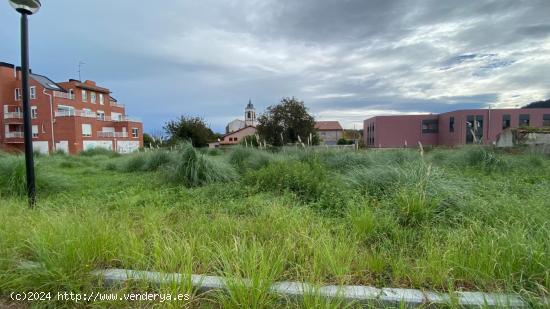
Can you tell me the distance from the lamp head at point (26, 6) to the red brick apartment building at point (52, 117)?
2988cm

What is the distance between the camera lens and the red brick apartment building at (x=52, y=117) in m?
30.1

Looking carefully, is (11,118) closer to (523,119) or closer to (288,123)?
(288,123)

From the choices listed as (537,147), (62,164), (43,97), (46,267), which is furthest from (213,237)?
(43,97)

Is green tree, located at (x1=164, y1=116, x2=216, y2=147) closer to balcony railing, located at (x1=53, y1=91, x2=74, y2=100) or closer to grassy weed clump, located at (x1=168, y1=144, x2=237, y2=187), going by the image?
balcony railing, located at (x1=53, y1=91, x2=74, y2=100)

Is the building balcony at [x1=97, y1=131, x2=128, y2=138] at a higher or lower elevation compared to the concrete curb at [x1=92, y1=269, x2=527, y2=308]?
higher

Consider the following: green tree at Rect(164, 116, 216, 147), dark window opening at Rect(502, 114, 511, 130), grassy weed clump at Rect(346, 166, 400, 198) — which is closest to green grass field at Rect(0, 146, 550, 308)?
grassy weed clump at Rect(346, 166, 400, 198)

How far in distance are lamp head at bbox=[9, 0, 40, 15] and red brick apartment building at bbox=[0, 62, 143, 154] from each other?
2988cm

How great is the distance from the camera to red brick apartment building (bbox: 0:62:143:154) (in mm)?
30141

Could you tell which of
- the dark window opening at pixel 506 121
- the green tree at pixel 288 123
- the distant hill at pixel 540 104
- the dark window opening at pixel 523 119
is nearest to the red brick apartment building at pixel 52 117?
the green tree at pixel 288 123

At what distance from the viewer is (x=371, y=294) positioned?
1.67 m

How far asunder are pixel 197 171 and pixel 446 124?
5381 centimetres

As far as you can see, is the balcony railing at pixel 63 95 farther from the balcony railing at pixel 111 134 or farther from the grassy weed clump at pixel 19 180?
the grassy weed clump at pixel 19 180

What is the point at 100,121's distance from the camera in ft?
115

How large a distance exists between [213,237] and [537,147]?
13.4 meters
